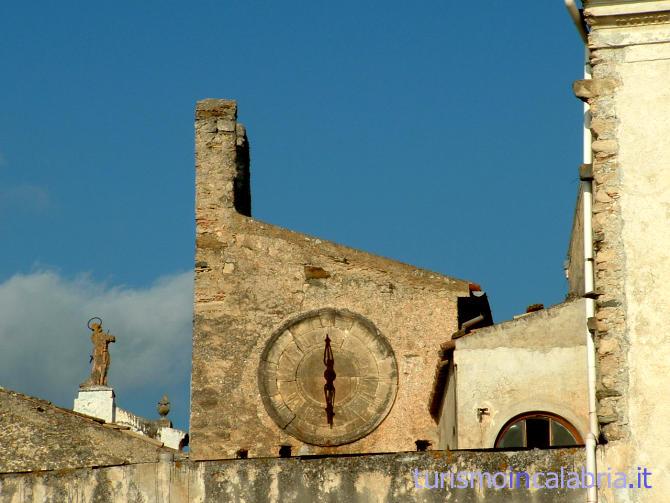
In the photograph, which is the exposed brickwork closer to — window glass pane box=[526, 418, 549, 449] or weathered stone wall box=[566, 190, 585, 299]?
window glass pane box=[526, 418, 549, 449]

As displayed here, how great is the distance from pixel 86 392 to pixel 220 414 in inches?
321

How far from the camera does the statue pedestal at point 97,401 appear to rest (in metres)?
32.9

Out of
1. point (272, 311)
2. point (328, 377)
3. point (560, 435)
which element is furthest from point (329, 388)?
point (560, 435)

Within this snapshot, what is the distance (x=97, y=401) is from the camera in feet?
109

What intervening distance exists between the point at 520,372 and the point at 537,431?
0.73 metres

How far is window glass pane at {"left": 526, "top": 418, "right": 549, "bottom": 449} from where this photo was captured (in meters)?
21.8

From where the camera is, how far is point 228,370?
26109mm

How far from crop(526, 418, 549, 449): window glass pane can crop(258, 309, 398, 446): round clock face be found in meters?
4.25

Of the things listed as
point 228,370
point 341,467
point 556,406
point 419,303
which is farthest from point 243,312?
point 341,467

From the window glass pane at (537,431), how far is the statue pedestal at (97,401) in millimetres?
12625

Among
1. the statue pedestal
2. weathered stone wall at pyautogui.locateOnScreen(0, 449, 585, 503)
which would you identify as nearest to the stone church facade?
weathered stone wall at pyautogui.locateOnScreen(0, 449, 585, 503)

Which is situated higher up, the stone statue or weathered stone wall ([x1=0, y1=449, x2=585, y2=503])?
the stone statue

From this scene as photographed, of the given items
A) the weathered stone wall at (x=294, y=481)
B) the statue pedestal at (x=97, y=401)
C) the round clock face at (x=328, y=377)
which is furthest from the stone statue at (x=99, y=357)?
the weathered stone wall at (x=294, y=481)

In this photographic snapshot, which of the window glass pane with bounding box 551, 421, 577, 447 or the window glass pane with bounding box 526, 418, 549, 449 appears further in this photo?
the window glass pane with bounding box 526, 418, 549, 449
